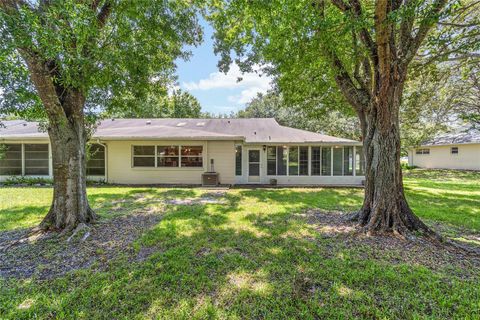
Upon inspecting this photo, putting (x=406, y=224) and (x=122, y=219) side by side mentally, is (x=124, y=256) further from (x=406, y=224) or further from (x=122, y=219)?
(x=406, y=224)

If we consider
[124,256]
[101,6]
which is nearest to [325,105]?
[101,6]

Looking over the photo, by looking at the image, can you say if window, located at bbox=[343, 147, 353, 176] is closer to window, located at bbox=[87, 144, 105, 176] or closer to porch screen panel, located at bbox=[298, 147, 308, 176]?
porch screen panel, located at bbox=[298, 147, 308, 176]

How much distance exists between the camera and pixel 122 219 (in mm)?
6285

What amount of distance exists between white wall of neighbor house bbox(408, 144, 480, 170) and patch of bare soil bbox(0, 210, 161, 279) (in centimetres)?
2754

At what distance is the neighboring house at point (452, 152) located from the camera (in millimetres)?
20656

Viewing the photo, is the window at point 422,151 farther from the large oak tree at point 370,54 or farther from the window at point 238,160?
the large oak tree at point 370,54

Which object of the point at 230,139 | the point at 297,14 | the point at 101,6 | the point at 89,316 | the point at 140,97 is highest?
the point at 101,6

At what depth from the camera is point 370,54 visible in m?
5.07

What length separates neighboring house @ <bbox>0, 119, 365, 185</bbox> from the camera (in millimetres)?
12297

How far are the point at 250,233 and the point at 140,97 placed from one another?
16.9ft

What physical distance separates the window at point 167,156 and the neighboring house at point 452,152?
80.9 feet

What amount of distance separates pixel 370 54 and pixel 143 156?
1121 centimetres

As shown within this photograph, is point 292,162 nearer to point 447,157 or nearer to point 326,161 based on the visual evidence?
point 326,161

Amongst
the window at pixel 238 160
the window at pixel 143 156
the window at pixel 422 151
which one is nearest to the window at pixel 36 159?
the window at pixel 143 156
